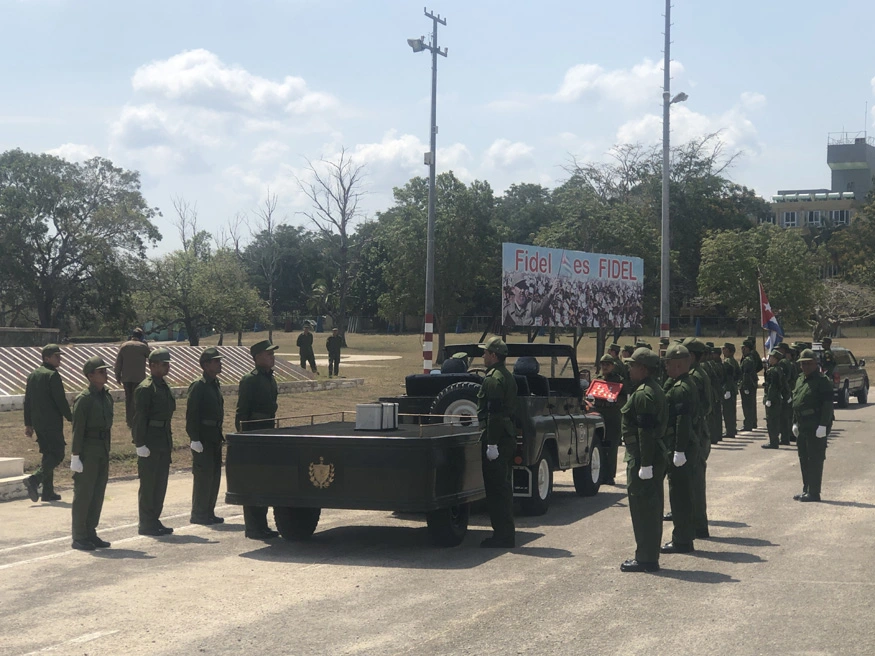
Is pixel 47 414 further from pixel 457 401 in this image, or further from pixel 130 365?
pixel 457 401

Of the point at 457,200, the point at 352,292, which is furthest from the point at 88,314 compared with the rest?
the point at 352,292

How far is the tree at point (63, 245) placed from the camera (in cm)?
5353

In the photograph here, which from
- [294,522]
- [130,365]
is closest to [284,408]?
[130,365]

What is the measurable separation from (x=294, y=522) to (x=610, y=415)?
21.4ft

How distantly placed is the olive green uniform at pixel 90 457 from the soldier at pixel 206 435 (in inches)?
40.9

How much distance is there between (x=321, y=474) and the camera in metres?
9.59

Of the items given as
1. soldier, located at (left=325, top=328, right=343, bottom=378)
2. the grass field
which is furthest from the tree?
soldier, located at (left=325, top=328, right=343, bottom=378)

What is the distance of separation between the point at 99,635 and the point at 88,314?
5031 cm

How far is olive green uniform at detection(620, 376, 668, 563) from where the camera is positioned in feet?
29.2

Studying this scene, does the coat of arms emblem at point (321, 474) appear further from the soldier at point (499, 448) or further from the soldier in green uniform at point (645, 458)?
the soldier in green uniform at point (645, 458)

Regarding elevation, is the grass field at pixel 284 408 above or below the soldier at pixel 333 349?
below

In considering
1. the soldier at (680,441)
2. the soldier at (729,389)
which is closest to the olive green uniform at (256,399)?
the soldier at (680,441)

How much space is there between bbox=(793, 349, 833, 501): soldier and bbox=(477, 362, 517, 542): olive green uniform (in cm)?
481

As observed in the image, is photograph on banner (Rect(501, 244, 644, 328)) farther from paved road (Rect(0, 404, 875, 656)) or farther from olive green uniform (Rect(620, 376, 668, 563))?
olive green uniform (Rect(620, 376, 668, 563))
